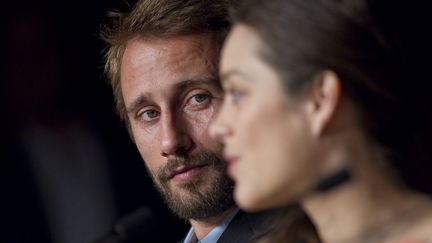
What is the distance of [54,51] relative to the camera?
184cm

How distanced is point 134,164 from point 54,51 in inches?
11.9

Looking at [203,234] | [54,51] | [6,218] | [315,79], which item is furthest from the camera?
[54,51]

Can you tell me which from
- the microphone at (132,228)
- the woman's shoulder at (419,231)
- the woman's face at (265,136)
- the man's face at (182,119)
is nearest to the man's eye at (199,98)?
the man's face at (182,119)

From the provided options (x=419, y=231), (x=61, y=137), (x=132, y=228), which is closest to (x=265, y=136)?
(x=419, y=231)

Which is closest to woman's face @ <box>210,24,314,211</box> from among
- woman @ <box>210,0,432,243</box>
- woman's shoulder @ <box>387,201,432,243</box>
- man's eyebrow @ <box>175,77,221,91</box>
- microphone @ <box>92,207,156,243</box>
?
woman @ <box>210,0,432,243</box>

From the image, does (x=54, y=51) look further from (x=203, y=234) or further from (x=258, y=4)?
(x=258, y=4)

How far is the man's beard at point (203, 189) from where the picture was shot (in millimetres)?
1402

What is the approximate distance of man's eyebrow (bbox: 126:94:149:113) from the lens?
4.72 ft

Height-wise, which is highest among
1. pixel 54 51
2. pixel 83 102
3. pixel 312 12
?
pixel 54 51

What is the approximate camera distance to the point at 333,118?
2.83ft

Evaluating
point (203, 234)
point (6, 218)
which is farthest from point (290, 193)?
point (6, 218)

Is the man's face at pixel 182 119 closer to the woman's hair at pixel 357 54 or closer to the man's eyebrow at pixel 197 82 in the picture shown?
the man's eyebrow at pixel 197 82

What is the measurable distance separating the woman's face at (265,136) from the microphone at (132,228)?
0.43m

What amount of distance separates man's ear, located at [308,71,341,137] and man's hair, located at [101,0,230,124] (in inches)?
24.3
